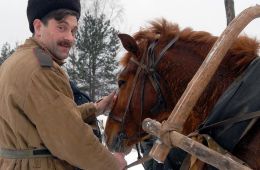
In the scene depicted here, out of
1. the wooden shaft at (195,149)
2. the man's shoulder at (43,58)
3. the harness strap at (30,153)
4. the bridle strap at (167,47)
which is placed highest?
the man's shoulder at (43,58)

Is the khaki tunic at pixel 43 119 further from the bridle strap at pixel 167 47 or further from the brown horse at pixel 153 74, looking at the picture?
the bridle strap at pixel 167 47

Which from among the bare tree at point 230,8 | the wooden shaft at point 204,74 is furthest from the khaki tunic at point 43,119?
the bare tree at point 230,8

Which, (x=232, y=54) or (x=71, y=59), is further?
(x=71, y=59)

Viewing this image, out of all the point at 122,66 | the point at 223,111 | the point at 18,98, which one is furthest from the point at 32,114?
the point at 122,66

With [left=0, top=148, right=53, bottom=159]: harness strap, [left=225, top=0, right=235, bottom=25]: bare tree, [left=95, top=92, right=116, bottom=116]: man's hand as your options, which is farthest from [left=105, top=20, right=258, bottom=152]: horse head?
[left=225, top=0, right=235, bottom=25]: bare tree

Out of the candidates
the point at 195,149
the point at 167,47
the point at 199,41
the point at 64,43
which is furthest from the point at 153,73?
the point at 195,149

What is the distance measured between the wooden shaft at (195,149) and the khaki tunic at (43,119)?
0.42 metres

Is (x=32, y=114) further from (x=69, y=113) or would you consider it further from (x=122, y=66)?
(x=122, y=66)

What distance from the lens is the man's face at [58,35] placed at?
2.52 metres

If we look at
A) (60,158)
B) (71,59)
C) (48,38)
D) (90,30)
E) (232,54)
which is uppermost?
(48,38)

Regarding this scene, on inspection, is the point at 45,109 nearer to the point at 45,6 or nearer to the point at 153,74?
the point at 45,6

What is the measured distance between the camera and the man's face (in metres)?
2.52

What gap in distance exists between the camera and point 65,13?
2.54m

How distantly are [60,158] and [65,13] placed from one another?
0.89m
